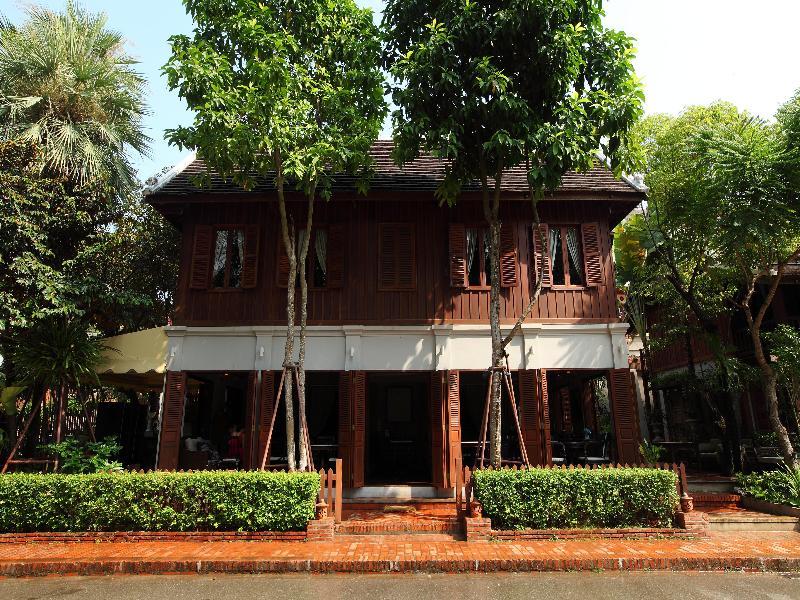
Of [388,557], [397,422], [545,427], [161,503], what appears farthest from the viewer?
[397,422]

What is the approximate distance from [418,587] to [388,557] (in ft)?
2.76

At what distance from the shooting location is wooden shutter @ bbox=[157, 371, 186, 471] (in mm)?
10500

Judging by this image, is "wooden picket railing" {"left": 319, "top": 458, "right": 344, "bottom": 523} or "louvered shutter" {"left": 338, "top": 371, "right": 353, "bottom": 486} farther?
"louvered shutter" {"left": 338, "top": 371, "right": 353, "bottom": 486}

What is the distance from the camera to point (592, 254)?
38.6ft

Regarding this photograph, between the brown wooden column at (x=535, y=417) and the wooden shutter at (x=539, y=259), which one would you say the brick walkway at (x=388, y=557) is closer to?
the brown wooden column at (x=535, y=417)

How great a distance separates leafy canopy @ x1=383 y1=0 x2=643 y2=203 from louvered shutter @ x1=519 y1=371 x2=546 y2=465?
13.6 feet

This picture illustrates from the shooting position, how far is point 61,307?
10555 millimetres

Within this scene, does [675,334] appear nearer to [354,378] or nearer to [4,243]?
[354,378]

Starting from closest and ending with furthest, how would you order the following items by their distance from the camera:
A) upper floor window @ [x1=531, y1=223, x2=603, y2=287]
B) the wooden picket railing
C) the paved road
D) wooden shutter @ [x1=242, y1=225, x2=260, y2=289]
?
the paved road, the wooden picket railing, wooden shutter @ [x1=242, y1=225, x2=260, y2=289], upper floor window @ [x1=531, y1=223, x2=603, y2=287]

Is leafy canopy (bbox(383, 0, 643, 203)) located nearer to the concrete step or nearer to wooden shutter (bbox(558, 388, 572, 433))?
the concrete step

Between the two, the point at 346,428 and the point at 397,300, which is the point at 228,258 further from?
the point at 346,428

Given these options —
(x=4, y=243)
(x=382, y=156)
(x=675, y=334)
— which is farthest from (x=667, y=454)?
(x=4, y=243)

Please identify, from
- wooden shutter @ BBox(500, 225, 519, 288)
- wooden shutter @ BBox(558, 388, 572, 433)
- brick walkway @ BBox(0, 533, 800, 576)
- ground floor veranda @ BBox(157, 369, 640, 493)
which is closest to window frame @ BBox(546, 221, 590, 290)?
wooden shutter @ BBox(500, 225, 519, 288)

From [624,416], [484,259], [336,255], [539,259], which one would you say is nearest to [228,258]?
[336,255]
